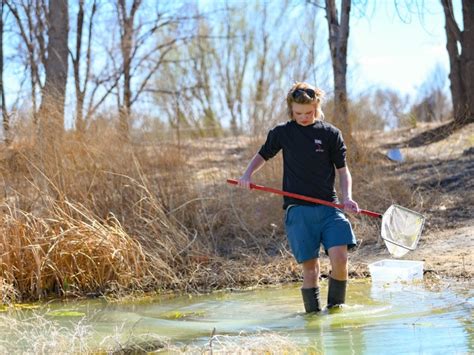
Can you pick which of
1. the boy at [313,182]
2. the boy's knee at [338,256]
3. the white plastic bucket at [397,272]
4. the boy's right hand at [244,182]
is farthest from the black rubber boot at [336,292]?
the white plastic bucket at [397,272]

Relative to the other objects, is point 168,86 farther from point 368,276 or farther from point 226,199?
point 368,276

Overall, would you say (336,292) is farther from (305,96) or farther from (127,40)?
(127,40)

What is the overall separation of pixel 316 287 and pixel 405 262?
1.59 meters

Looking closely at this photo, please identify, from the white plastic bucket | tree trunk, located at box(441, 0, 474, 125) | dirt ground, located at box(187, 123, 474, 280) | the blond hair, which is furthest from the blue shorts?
tree trunk, located at box(441, 0, 474, 125)

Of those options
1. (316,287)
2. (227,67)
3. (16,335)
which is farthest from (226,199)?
(227,67)

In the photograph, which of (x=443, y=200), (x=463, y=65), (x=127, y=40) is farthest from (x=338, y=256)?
(x=127, y=40)

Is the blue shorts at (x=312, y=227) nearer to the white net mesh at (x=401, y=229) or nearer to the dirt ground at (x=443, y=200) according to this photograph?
the white net mesh at (x=401, y=229)

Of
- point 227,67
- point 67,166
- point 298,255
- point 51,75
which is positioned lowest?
point 298,255

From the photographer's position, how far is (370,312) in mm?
5453

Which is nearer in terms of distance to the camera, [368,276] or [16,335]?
[16,335]

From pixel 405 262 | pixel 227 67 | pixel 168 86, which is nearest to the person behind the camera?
→ pixel 405 262

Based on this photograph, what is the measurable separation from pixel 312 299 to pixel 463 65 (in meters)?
10.1

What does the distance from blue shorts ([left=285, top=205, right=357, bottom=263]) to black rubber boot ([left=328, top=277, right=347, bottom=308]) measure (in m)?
0.24

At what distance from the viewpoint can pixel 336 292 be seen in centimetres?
549
